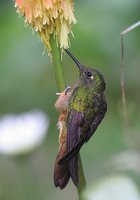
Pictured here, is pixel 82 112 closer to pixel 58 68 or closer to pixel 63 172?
pixel 63 172

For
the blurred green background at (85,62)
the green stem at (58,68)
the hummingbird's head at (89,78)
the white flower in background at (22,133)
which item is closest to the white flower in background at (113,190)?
the green stem at (58,68)

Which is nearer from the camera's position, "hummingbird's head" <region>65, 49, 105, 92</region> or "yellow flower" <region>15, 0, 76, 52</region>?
"yellow flower" <region>15, 0, 76, 52</region>

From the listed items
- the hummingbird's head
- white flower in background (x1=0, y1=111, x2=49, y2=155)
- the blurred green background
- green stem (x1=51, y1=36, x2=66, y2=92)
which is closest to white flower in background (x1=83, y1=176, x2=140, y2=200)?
green stem (x1=51, y1=36, x2=66, y2=92)

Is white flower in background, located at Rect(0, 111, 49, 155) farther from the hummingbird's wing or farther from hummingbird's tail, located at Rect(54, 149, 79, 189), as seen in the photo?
hummingbird's tail, located at Rect(54, 149, 79, 189)

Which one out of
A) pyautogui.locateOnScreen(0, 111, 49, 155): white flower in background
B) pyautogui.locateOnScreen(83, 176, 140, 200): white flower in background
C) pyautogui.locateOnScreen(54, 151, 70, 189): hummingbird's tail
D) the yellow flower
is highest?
the yellow flower

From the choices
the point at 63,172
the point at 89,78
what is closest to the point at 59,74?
the point at 63,172

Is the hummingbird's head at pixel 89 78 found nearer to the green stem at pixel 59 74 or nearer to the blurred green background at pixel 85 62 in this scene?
the green stem at pixel 59 74

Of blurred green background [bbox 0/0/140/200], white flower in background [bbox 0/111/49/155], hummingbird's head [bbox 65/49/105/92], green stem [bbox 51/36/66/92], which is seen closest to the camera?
green stem [bbox 51/36/66/92]
